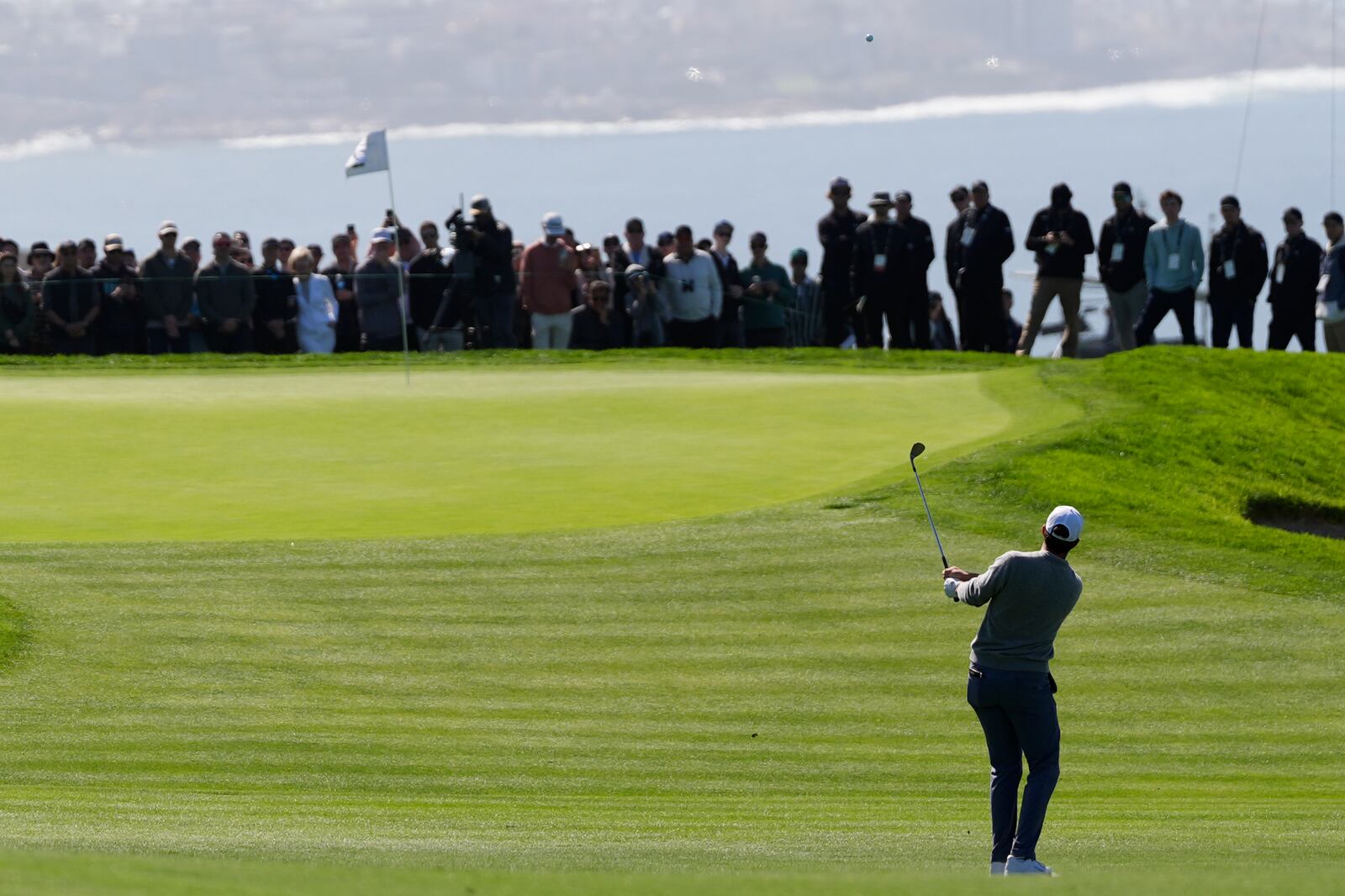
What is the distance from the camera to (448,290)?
25.6 metres

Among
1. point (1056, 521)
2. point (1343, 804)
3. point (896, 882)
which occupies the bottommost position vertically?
point (1343, 804)

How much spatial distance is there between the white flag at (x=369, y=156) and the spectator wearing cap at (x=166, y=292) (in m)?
2.46

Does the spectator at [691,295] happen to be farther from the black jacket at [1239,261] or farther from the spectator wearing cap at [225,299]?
the black jacket at [1239,261]

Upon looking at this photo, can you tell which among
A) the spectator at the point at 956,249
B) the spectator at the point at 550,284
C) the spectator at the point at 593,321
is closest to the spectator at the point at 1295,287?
the spectator at the point at 956,249

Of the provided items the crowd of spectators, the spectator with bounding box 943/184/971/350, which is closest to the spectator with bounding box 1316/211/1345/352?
the crowd of spectators

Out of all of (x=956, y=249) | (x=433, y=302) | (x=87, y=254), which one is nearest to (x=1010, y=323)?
(x=956, y=249)

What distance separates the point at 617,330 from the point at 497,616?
38.2ft

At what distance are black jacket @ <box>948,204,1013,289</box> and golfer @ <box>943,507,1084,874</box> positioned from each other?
15.6 m

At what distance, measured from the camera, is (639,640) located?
14492 millimetres

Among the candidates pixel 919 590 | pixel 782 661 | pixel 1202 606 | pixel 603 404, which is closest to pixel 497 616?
pixel 782 661

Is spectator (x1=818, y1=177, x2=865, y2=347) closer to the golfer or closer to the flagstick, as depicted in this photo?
the flagstick

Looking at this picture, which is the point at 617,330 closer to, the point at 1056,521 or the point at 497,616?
the point at 497,616

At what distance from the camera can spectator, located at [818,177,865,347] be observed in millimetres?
26141

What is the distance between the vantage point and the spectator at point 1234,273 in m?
25.3
